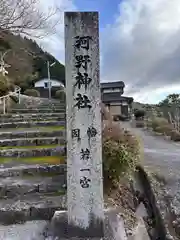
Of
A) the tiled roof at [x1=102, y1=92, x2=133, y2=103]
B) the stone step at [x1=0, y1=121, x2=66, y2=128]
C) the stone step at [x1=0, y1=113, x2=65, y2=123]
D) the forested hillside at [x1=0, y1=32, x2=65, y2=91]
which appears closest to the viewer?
the stone step at [x1=0, y1=121, x2=66, y2=128]

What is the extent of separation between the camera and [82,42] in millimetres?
2559

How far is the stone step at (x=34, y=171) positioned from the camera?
14.0 ft

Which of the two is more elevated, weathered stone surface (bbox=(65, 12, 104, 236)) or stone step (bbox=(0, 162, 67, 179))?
weathered stone surface (bbox=(65, 12, 104, 236))

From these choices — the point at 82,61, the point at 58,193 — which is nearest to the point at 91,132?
the point at 82,61

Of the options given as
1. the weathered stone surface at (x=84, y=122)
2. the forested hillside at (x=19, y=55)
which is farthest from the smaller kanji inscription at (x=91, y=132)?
the forested hillside at (x=19, y=55)

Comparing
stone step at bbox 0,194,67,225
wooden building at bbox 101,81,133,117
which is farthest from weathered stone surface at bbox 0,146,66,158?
wooden building at bbox 101,81,133,117

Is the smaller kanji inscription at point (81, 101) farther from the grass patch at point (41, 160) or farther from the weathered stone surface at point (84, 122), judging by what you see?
the grass patch at point (41, 160)

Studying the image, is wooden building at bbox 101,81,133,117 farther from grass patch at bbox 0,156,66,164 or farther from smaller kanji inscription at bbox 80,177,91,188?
smaller kanji inscription at bbox 80,177,91,188

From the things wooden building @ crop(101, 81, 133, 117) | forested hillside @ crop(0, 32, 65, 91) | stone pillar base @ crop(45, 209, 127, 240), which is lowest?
stone pillar base @ crop(45, 209, 127, 240)

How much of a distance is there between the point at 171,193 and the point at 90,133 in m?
3.05

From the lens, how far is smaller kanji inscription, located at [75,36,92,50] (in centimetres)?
255

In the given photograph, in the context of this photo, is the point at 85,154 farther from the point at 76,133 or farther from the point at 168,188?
the point at 168,188

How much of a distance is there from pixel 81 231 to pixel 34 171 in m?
1.95

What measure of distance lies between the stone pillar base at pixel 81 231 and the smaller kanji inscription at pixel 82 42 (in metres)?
1.86
